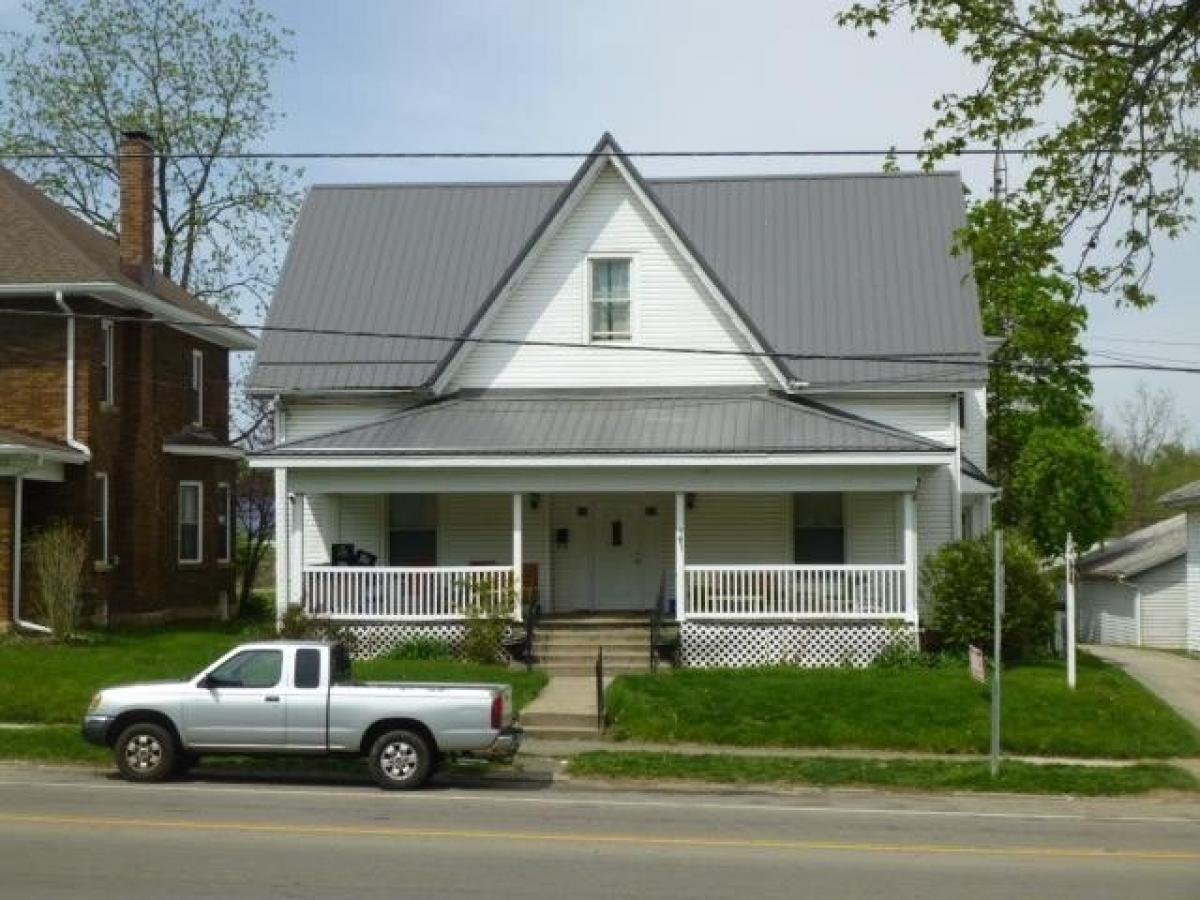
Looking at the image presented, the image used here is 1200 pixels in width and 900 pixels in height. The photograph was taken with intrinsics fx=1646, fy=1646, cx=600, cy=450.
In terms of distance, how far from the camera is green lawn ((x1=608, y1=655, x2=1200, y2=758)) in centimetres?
2134

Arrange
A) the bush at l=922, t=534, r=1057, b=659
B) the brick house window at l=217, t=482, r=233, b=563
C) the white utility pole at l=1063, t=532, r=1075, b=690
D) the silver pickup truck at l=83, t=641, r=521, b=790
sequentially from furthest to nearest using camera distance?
the brick house window at l=217, t=482, r=233, b=563 → the bush at l=922, t=534, r=1057, b=659 → the white utility pole at l=1063, t=532, r=1075, b=690 → the silver pickup truck at l=83, t=641, r=521, b=790

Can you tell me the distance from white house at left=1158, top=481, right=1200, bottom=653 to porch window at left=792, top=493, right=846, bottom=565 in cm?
995

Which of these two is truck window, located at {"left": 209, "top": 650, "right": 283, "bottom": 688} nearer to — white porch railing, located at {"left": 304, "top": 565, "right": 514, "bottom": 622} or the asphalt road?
the asphalt road

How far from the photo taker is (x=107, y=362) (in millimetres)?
32500

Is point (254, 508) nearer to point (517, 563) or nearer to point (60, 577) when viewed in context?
point (60, 577)

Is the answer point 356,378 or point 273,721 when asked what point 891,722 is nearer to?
point 273,721

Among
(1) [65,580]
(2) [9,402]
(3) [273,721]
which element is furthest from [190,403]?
(3) [273,721]

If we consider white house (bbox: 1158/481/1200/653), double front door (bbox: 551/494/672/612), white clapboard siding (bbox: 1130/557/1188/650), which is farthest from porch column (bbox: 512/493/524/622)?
white clapboard siding (bbox: 1130/557/1188/650)

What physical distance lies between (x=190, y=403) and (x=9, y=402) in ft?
20.6

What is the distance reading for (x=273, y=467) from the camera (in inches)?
1072

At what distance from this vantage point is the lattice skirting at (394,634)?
26781 millimetres

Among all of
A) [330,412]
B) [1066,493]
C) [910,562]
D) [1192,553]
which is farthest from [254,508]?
[910,562]

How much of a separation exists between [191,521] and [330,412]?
8069 millimetres

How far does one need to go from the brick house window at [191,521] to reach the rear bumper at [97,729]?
18.4 metres
